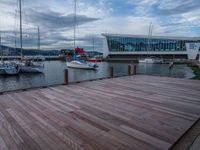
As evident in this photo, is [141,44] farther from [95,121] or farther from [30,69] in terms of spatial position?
[95,121]

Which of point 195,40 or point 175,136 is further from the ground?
point 195,40

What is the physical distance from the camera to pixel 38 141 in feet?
9.02

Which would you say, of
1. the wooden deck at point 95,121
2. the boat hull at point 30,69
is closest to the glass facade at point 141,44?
the boat hull at point 30,69

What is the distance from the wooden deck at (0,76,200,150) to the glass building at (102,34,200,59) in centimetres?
5753

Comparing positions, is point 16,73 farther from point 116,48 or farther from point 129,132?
point 116,48

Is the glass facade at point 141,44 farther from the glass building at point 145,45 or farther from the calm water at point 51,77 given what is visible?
the calm water at point 51,77

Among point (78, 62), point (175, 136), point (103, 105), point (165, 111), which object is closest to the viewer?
point (175, 136)

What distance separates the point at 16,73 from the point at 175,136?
78.4ft

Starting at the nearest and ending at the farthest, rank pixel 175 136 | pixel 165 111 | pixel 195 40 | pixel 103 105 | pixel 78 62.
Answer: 1. pixel 175 136
2. pixel 165 111
3. pixel 103 105
4. pixel 78 62
5. pixel 195 40

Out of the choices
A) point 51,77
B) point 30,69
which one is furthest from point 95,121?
point 30,69

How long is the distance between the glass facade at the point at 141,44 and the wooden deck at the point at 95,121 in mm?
57538

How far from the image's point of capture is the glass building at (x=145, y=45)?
189 ft

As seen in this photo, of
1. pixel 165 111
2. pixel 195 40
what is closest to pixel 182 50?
pixel 195 40

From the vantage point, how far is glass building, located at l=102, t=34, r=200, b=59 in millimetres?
57719
